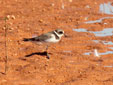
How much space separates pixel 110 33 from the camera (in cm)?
1183

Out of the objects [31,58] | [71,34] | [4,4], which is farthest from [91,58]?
[4,4]

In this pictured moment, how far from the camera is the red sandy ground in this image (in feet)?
24.4

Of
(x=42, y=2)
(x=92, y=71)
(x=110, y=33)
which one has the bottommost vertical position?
(x=42, y=2)

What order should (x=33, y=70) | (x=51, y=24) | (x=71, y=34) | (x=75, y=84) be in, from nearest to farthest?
(x=75, y=84), (x=33, y=70), (x=71, y=34), (x=51, y=24)

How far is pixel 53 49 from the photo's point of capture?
10.0 m

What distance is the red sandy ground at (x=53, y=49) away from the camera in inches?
292

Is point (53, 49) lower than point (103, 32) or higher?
higher

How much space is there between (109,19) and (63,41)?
4005 mm

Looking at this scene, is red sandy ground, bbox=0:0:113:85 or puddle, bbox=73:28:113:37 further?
puddle, bbox=73:28:113:37

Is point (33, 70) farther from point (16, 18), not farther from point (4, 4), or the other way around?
point (4, 4)

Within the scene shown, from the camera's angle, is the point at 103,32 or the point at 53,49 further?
the point at 103,32

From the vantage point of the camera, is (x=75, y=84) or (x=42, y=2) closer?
(x=75, y=84)

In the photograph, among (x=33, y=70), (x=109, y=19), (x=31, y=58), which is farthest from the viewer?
(x=109, y=19)

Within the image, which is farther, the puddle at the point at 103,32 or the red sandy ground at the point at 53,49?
the puddle at the point at 103,32
